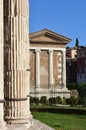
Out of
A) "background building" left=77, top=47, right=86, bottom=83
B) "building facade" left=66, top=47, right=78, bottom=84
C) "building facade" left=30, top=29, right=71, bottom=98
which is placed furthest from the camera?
"building facade" left=66, top=47, right=78, bottom=84

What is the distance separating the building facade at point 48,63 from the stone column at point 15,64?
24.6 meters

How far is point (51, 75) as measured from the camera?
33.8 meters

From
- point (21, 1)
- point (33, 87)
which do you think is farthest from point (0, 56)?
point (33, 87)

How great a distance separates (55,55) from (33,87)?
141 inches

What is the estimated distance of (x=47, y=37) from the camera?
33531 mm

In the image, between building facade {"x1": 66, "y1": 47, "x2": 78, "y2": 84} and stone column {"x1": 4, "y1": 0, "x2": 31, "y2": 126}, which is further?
building facade {"x1": 66, "y1": 47, "x2": 78, "y2": 84}

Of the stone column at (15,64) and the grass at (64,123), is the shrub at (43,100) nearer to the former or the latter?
the grass at (64,123)

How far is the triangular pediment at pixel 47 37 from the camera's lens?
3319 cm

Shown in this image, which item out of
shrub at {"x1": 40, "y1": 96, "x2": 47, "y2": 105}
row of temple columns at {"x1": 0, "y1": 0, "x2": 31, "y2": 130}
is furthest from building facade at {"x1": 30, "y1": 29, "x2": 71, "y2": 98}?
Answer: row of temple columns at {"x1": 0, "y1": 0, "x2": 31, "y2": 130}

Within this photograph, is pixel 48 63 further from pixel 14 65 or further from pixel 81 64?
pixel 81 64

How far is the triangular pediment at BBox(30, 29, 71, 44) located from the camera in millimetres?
33188

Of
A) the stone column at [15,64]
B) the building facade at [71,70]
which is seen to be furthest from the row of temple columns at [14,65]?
the building facade at [71,70]

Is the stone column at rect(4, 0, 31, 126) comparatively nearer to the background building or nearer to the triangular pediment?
the triangular pediment

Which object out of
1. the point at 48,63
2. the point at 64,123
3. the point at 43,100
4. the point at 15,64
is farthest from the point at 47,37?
the point at 15,64
